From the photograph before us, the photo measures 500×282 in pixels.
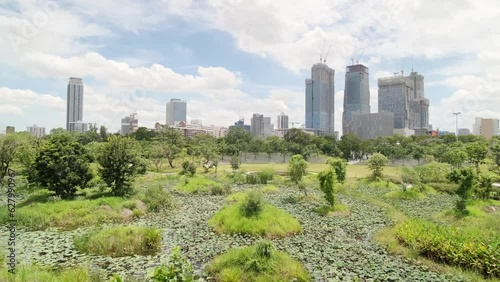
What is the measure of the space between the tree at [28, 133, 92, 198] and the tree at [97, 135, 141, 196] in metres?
1.62

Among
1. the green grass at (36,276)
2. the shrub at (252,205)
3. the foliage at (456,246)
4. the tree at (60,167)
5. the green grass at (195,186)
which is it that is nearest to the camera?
the green grass at (36,276)

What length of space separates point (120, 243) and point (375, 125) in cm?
18652

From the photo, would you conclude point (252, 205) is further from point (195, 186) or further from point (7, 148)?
point (7, 148)

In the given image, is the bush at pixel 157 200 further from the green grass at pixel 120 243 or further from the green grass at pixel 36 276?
the green grass at pixel 36 276

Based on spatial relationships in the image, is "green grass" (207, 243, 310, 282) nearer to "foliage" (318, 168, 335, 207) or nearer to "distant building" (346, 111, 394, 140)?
"foliage" (318, 168, 335, 207)

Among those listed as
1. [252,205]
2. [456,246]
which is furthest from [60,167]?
[456,246]

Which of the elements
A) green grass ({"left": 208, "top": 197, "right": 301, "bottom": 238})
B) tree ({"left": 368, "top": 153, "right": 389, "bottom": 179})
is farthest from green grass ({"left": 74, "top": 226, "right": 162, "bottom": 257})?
tree ({"left": 368, "top": 153, "right": 389, "bottom": 179})

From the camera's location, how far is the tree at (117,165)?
2742 cm

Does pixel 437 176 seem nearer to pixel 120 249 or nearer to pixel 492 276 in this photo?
pixel 492 276

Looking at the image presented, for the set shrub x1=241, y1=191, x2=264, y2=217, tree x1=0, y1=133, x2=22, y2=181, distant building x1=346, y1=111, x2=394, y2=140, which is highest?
distant building x1=346, y1=111, x2=394, y2=140

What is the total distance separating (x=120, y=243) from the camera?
1658 centimetres

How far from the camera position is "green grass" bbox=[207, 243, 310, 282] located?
1278cm

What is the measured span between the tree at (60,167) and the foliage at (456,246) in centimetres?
2297

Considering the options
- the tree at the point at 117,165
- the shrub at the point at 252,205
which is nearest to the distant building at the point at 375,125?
the tree at the point at 117,165
